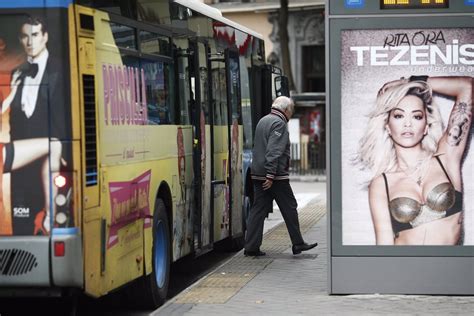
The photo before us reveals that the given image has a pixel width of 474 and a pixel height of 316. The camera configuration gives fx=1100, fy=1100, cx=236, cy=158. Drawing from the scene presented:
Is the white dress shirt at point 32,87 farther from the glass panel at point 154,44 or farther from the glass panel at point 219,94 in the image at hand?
the glass panel at point 219,94

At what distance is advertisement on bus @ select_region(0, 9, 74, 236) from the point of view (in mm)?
8055

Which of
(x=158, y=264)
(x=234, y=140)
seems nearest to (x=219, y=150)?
(x=234, y=140)

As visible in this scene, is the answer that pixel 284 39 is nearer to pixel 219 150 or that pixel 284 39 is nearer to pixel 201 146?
pixel 219 150

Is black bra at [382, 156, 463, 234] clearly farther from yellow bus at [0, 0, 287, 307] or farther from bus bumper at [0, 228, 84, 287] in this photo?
bus bumper at [0, 228, 84, 287]

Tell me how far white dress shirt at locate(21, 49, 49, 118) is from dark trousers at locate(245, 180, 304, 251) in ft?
18.9

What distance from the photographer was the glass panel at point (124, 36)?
9163 millimetres

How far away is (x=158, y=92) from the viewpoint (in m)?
10.6

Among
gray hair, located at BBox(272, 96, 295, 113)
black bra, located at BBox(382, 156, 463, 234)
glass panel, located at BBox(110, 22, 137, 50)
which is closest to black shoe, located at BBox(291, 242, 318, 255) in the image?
gray hair, located at BBox(272, 96, 295, 113)

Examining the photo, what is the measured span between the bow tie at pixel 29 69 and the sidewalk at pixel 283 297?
2.73 meters

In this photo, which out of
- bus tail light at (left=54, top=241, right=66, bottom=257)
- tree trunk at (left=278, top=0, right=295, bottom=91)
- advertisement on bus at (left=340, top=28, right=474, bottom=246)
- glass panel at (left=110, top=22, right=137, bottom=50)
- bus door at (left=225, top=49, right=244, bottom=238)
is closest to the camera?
bus tail light at (left=54, top=241, right=66, bottom=257)

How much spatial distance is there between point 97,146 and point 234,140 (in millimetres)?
6307

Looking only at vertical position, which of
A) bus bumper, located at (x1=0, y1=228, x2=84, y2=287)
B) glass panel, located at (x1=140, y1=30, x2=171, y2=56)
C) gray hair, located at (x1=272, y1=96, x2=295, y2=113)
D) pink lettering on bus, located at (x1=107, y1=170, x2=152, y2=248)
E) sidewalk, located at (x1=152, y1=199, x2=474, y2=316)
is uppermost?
glass panel, located at (x1=140, y1=30, x2=171, y2=56)

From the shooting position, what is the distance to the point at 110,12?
903 cm

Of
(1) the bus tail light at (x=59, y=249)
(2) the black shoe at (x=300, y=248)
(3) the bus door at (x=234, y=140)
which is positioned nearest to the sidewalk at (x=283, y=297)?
(2) the black shoe at (x=300, y=248)
